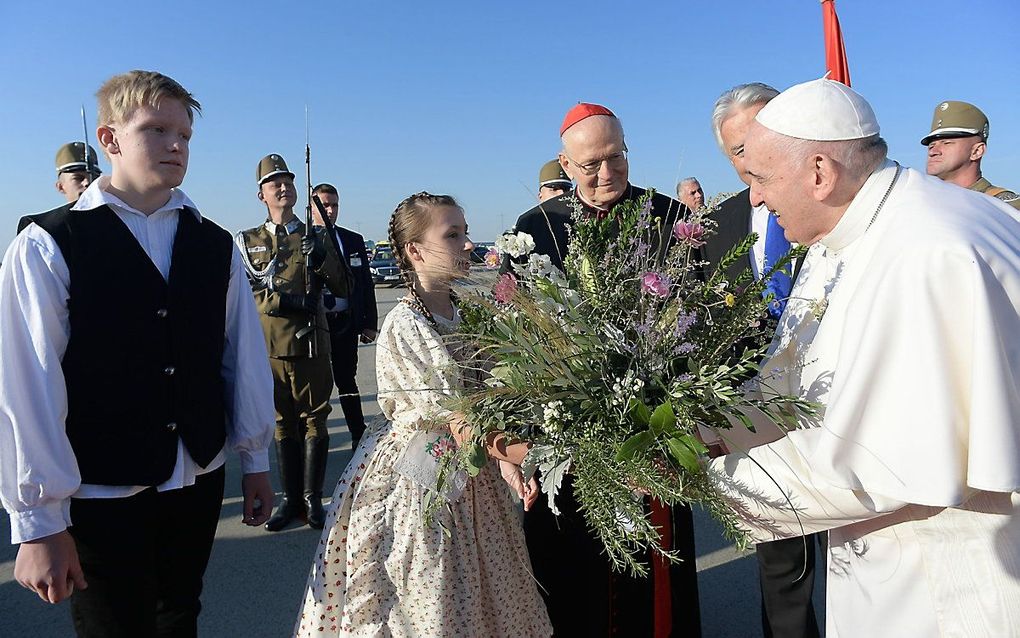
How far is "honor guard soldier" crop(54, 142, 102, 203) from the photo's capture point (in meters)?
4.74

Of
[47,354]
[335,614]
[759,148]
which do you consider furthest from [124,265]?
[759,148]

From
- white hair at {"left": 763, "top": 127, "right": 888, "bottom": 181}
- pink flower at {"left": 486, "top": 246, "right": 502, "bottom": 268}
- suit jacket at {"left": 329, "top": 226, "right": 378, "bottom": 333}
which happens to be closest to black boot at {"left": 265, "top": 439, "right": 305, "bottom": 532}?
suit jacket at {"left": 329, "top": 226, "right": 378, "bottom": 333}

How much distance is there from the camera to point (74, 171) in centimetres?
481

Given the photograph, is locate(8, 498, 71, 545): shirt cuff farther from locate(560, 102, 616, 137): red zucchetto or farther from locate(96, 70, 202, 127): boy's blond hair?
locate(560, 102, 616, 137): red zucchetto

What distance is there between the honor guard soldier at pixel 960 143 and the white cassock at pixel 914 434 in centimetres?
363

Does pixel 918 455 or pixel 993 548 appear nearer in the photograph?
pixel 918 455

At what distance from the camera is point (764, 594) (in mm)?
2758

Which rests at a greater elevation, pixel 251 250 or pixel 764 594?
pixel 251 250

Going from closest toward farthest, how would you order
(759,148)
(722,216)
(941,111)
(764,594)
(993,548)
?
(993,548) < (759,148) < (764,594) < (722,216) < (941,111)

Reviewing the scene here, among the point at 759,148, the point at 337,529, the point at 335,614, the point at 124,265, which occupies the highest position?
the point at 759,148

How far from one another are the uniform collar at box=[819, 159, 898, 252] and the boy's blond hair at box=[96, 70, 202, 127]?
1976 millimetres

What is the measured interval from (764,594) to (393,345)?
1815 mm

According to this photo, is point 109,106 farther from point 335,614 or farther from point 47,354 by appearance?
point 335,614

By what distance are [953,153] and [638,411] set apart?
169 inches
